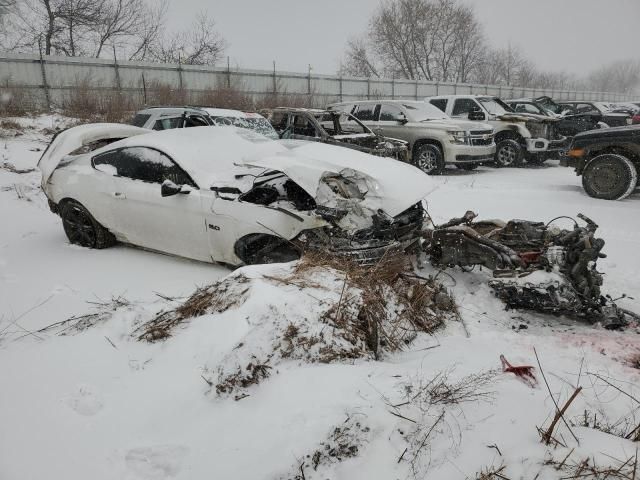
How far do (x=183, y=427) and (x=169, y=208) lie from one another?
2.86m

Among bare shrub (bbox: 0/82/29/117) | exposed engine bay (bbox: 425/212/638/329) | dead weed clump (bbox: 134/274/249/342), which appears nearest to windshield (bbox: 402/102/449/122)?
exposed engine bay (bbox: 425/212/638/329)

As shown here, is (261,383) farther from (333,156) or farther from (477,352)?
(333,156)

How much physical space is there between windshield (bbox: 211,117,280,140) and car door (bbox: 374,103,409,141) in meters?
3.19

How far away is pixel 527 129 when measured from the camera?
11.4m

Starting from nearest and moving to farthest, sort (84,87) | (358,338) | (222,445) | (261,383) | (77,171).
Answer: (222,445)
(261,383)
(358,338)
(77,171)
(84,87)

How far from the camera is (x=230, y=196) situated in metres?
4.34

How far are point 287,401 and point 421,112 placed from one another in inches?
395

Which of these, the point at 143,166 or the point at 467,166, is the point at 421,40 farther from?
the point at 143,166

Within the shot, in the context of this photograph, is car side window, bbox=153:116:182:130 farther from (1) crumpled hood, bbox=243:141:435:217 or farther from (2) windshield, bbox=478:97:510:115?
(2) windshield, bbox=478:97:510:115

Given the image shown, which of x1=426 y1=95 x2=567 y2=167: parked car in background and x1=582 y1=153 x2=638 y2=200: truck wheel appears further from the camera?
x1=426 y1=95 x2=567 y2=167: parked car in background

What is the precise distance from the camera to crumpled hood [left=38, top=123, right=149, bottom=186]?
5223 millimetres

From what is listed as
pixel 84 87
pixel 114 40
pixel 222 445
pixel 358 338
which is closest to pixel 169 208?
pixel 358 338

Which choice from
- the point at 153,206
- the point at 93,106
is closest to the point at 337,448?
the point at 153,206

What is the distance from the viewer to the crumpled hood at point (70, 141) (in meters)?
5.22
